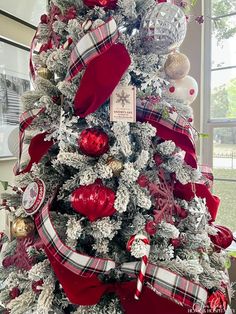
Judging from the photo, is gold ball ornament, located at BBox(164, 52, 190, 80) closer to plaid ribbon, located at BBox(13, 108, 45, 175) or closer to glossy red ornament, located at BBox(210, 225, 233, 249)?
plaid ribbon, located at BBox(13, 108, 45, 175)

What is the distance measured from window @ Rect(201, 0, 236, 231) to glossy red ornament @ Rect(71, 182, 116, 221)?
157 cm

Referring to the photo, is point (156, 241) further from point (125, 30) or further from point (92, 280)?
point (125, 30)

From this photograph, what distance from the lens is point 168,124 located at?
2.59 feet

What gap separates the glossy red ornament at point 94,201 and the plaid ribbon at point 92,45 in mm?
296

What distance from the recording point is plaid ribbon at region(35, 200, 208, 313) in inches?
25.6

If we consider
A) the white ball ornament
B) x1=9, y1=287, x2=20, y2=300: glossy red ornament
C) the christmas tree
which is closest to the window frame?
the white ball ornament

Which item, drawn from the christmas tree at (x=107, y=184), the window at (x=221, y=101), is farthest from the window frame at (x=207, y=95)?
the christmas tree at (x=107, y=184)

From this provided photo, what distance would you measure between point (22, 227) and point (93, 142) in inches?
11.1

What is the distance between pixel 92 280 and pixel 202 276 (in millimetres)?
276

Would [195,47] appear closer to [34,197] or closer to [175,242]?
[175,242]

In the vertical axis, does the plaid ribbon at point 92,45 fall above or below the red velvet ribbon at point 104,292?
above

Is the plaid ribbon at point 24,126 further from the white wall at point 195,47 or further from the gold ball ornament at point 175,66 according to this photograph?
the white wall at point 195,47

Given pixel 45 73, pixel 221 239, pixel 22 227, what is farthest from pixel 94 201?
pixel 221 239

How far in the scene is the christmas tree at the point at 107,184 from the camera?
683 millimetres
